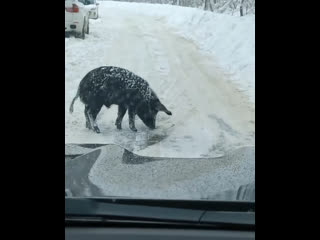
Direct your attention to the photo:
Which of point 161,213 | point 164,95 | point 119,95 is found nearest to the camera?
point 161,213

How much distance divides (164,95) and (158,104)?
58 mm

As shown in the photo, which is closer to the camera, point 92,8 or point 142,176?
point 142,176

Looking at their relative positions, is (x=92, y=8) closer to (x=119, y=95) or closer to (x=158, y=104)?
(x=119, y=95)

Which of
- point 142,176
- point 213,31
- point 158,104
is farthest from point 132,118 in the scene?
point 213,31

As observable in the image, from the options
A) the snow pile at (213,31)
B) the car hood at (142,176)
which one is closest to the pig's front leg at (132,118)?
the car hood at (142,176)

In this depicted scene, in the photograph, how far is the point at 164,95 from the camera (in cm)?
277

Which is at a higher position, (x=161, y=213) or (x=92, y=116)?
(x=92, y=116)

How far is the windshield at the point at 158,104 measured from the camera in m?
2.65
